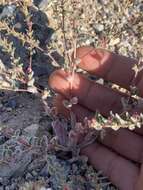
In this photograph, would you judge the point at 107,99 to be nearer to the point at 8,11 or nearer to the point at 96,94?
the point at 96,94

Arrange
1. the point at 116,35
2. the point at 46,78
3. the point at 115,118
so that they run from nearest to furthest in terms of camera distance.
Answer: the point at 115,118 < the point at 116,35 < the point at 46,78

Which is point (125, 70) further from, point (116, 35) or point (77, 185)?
point (77, 185)

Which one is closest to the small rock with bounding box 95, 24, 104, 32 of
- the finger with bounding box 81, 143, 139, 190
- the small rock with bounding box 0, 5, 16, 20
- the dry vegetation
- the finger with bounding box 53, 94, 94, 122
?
the dry vegetation

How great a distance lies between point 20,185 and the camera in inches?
83.9

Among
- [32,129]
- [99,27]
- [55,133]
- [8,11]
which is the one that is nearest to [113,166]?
[55,133]

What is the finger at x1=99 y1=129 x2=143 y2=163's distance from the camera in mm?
2191

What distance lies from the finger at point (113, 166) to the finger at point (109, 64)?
0.32m

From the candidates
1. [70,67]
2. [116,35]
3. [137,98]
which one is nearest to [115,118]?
[70,67]

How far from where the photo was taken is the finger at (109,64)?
2174 millimetres

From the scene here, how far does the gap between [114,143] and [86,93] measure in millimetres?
263

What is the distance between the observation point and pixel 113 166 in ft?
7.15

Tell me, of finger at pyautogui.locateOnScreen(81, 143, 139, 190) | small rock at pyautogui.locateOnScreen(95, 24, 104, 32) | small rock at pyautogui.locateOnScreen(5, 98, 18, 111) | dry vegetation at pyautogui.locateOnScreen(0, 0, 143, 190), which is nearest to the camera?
dry vegetation at pyautogui.locateOnScreen(0, 0, 143, 190)

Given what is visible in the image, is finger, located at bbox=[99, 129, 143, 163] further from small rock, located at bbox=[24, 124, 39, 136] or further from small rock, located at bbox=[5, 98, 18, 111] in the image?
small rock, located at bbox=[5, 98, 18, 111]

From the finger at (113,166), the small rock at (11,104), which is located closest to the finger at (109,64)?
the finger at (113,166)
